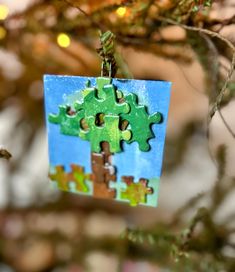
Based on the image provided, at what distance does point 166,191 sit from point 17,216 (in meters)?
0.33

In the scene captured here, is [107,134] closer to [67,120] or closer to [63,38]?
[67,120]

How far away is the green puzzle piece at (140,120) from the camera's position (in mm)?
376

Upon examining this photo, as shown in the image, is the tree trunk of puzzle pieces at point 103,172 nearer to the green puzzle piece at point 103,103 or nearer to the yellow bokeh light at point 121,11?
the green puzzle piece at point 103,103

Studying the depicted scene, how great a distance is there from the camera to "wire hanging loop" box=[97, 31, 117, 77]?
34 cm

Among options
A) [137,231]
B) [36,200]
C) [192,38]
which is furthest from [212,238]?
[36,200]

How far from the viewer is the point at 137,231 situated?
47cm

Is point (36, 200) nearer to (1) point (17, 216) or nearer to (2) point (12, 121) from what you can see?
(1) point (17, 216)

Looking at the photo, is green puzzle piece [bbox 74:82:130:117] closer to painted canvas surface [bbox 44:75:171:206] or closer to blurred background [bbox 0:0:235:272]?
painted canvas surface [bbox 44:75:171:206]

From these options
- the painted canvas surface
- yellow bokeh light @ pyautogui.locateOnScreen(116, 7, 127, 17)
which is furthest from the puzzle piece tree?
yellow bokeh light @ pyautogui.locateOnScreen(116, 7, 127, 17)

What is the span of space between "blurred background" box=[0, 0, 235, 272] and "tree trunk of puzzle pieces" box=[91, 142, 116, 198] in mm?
154

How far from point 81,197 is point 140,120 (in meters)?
0.54

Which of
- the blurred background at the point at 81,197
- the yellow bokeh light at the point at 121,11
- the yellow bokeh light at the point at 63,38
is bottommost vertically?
the blurred background at the point at 81,197

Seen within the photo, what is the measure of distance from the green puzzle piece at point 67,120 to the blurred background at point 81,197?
0.16 metres

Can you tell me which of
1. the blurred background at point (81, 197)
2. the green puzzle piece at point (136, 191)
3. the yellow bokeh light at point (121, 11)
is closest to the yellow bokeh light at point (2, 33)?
the blurred background at point (81, 197)
